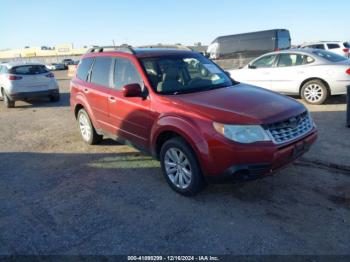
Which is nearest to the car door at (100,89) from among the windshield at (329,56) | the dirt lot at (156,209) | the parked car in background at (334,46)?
the dirt lot at (156,209)

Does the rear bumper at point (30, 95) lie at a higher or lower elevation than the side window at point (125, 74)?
lower

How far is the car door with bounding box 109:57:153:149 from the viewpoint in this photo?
463 centimetres

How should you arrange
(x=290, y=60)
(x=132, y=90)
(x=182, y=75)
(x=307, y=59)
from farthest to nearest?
(x=290, y=60)
(x=307, y=59)
(x=182, y=75)
(x=132, y=90)

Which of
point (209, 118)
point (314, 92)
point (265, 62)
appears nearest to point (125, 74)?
point (209, 118)

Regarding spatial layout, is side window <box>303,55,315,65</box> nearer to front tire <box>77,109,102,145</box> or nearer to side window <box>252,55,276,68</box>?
side window <box>252,55,276,68</box>

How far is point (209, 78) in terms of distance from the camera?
511 cm

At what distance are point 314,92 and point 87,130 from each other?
6.22 metres

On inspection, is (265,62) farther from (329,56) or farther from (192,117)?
(192,117)

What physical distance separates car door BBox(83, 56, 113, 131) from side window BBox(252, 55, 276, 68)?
5.94 metres

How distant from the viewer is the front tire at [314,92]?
29.6ft

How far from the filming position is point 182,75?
4.90 meters

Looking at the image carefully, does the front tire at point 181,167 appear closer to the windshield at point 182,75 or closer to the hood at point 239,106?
the hood at point 239,106

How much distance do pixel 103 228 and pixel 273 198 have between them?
2.06 meters

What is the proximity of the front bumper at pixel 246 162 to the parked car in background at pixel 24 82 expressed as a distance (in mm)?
9919
